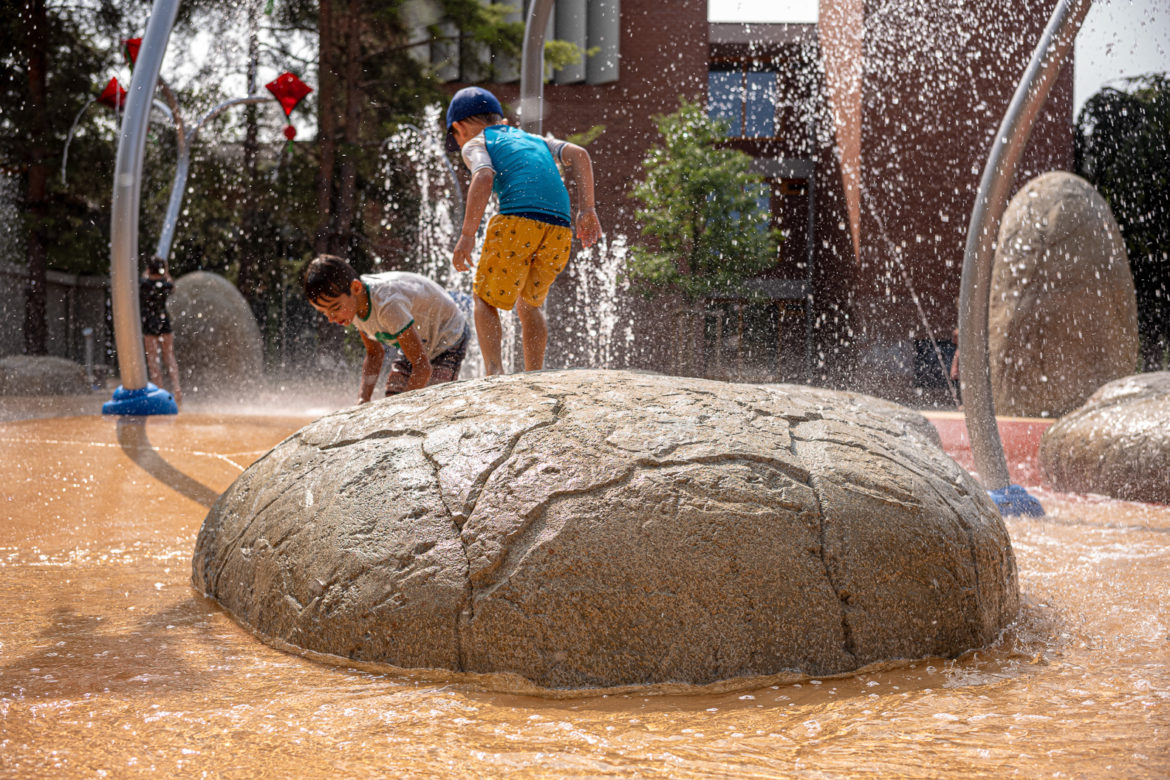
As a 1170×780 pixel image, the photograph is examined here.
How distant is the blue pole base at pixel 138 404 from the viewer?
638 centimetres

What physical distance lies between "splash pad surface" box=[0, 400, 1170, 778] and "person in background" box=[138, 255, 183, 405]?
7.27 metres

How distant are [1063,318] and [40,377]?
14.1 metres

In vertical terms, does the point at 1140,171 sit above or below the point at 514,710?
above

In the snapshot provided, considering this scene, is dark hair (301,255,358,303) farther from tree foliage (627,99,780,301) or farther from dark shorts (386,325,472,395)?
tree foliage (627,99,780,301)

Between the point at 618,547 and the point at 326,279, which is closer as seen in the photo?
the point at 618,547

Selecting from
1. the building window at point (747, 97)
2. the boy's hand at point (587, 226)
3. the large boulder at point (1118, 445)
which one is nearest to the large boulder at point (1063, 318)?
the large boulder at point (1118, 445)

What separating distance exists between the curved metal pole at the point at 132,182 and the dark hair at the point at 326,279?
257cm

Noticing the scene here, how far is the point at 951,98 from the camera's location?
20047 mm

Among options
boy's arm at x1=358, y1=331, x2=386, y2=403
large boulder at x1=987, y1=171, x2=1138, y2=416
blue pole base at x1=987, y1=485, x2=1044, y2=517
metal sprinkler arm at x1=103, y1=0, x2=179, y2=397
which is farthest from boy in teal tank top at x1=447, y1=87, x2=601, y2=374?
large boulder at x1=987, y1=171, x2=1138, y2=416

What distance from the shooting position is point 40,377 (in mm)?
13320

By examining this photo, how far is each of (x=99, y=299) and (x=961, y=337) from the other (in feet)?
66.7

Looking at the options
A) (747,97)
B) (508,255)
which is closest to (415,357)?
(508,255)

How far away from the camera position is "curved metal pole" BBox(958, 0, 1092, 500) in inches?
Answer: 199

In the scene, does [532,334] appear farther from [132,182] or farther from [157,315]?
[157,315]
